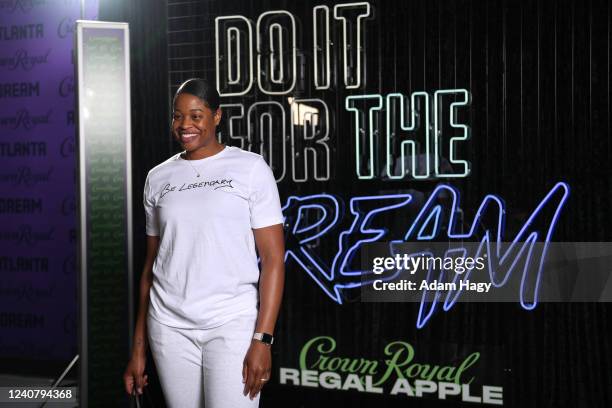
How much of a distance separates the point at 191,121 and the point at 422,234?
2187mm

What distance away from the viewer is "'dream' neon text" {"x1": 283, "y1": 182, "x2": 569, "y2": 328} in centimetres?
394

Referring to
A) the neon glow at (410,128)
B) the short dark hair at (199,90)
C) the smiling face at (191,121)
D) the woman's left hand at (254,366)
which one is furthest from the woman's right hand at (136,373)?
the neon glow at (410,128)

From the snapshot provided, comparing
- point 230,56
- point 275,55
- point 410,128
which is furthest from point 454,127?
point 230,56

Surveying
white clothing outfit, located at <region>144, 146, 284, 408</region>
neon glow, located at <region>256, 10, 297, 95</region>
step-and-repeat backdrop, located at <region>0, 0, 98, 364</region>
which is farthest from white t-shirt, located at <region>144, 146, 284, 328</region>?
step-and-repeat backdrop, located at <region>0, 0, 98, 364</region>

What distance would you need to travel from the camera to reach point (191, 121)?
225 cm

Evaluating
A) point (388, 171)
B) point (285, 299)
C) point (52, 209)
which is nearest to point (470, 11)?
point (388, 171)

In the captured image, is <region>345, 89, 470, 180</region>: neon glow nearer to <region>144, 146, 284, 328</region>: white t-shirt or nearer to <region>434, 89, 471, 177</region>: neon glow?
<region>434, 89, 471, 177</region>: neon glow

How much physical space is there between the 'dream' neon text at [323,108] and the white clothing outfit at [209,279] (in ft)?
6.66

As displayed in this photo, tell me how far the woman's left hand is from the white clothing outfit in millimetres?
17

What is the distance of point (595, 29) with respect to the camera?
381 cm

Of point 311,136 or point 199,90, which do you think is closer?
point 199,90

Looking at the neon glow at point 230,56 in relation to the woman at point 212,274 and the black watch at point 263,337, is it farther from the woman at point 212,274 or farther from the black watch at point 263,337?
the black watch at point 263,337

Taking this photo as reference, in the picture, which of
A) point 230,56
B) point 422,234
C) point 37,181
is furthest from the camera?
point 37,181

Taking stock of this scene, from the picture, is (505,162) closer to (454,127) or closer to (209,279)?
(454,127)
